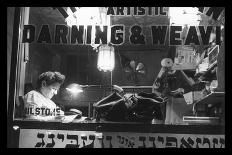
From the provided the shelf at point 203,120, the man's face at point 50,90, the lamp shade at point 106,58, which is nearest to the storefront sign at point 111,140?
the shelf at point 203,120

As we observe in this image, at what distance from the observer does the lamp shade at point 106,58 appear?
5.08 m

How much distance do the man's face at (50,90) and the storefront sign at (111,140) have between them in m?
0.60

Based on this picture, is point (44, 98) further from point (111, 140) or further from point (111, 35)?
point (111, 35)

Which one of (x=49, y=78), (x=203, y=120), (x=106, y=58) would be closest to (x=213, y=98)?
(x=203, y=120)

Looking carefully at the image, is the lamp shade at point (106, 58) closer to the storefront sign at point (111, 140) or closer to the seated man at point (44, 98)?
the seated man at point (44, 98)

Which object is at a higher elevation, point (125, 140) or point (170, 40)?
point (170, 40)

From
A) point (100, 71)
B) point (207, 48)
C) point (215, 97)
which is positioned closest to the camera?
point (215, 97)

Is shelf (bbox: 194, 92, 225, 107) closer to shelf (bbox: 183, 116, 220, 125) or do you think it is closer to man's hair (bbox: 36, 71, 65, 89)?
shelf (bbox: 183, 116, 220, 125)

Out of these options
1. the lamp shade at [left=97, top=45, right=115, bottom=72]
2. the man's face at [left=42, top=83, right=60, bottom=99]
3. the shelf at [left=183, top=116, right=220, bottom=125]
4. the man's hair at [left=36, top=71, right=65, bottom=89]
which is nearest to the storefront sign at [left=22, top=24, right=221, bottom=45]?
the lamp shade at [left=97, top=45, right=115, bottom=72]

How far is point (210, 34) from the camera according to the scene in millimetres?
4680

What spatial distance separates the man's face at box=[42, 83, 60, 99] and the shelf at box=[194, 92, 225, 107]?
6.63ft
